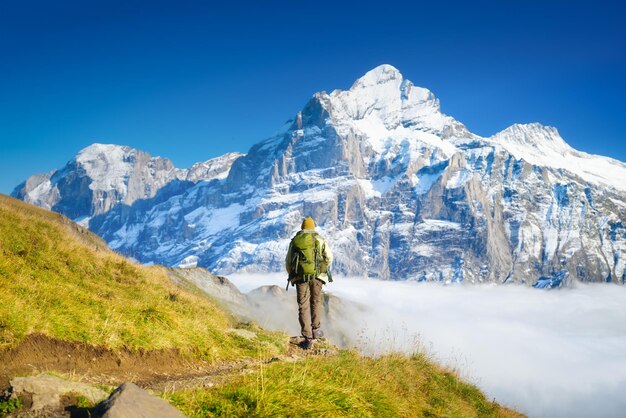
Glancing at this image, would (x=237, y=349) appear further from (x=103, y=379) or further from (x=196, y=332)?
(x=103, y=379)

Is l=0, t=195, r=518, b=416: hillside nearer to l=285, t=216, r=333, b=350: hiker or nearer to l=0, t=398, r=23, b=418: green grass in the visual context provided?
l=0, t=398, r=23, b=418: green grass

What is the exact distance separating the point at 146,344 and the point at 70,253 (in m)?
6.36

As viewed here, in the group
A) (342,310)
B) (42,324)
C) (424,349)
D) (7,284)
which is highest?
(7,284)

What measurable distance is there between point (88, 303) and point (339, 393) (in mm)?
7232

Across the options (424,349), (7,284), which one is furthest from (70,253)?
(424,349)

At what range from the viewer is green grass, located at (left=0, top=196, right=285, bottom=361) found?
10.5 metres

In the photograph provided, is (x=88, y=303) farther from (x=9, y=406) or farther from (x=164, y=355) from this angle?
(x=9, y=406)

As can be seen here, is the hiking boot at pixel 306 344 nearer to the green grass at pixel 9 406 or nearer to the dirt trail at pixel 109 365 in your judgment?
the dirt trail at pixel 109 365

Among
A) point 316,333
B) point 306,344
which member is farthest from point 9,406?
point 316,333

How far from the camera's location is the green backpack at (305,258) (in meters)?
15.6

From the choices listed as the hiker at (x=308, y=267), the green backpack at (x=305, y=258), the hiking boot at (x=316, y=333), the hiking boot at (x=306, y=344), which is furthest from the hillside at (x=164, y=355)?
the green backpack at (x=305, y=258)

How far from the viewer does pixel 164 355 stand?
12133mm

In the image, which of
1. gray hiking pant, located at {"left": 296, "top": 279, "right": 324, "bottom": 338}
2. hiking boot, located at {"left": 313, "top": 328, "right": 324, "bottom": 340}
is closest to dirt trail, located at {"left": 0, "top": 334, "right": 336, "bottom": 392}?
gray hiking pant, located at {"left": 296, "top": 279, "right": 324, "bottom": 338}

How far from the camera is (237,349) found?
14.8 meters
